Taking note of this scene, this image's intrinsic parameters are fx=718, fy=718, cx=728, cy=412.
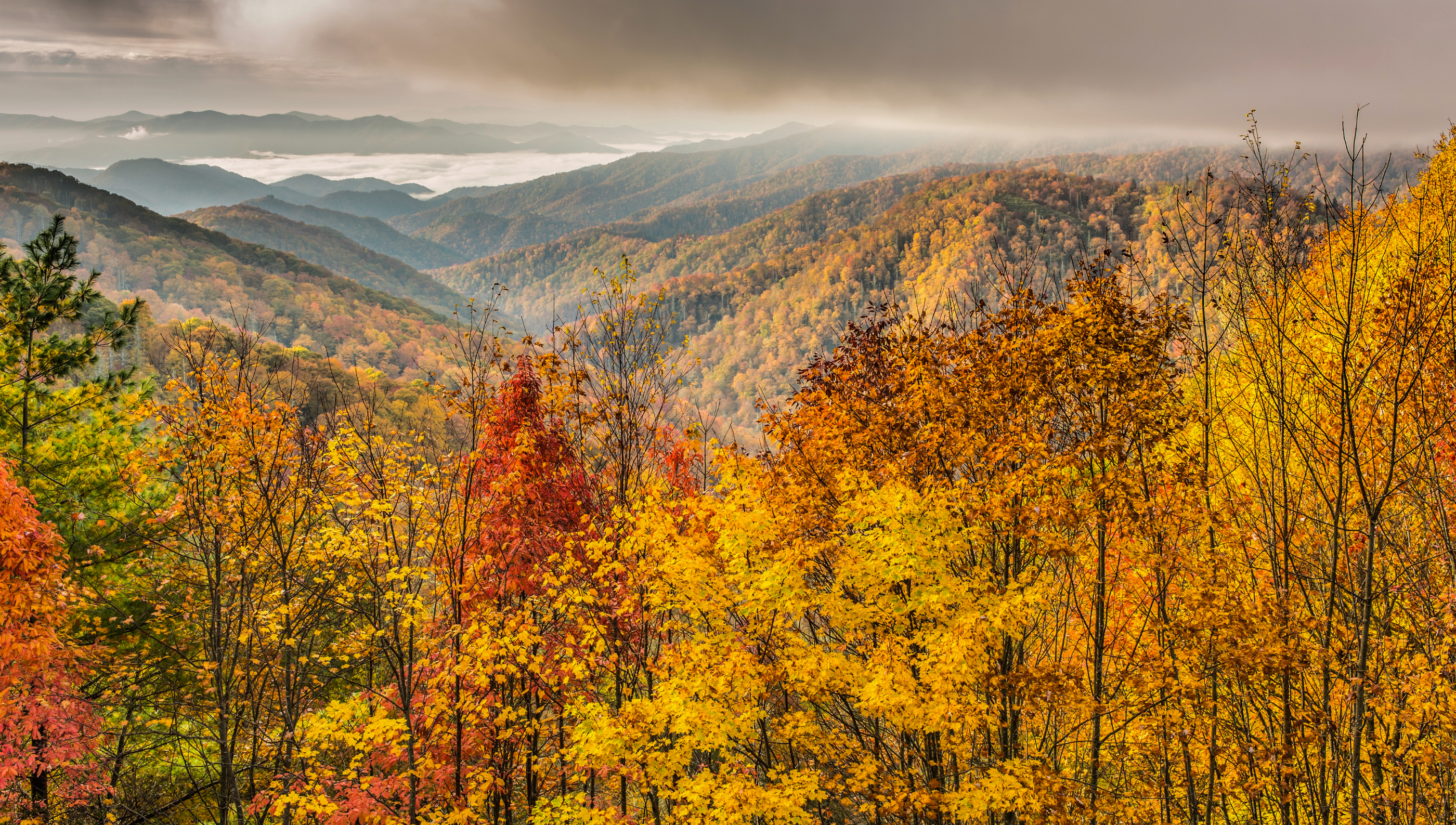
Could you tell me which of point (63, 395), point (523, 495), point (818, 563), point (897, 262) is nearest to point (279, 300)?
point (897, 262)

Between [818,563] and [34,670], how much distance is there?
453 inches

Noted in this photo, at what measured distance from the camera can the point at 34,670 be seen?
10047mm

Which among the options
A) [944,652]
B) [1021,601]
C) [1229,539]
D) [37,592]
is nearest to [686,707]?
[944,652]

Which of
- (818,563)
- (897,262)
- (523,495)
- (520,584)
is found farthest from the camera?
(897,262)

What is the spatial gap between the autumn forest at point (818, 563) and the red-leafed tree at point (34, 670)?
0.08 metres

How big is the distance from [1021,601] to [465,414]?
28.9ft

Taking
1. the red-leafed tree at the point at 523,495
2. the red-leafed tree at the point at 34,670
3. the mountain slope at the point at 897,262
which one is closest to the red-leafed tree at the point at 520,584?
the red-leafed tree at the point at 523,495

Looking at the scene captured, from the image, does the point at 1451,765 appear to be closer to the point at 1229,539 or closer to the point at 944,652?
the point at 1229,539

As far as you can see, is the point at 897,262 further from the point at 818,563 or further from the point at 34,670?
the point at 34,670

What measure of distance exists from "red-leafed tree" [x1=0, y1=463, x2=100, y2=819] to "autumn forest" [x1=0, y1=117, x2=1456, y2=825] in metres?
0.08

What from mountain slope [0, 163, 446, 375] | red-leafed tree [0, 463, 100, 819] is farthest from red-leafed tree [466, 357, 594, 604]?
mountain slope [0, 163, 446, 375]

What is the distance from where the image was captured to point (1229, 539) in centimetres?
898

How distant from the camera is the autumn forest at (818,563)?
8.30 metres

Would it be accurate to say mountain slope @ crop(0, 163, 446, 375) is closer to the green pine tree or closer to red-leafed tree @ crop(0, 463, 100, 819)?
the green pine tree
